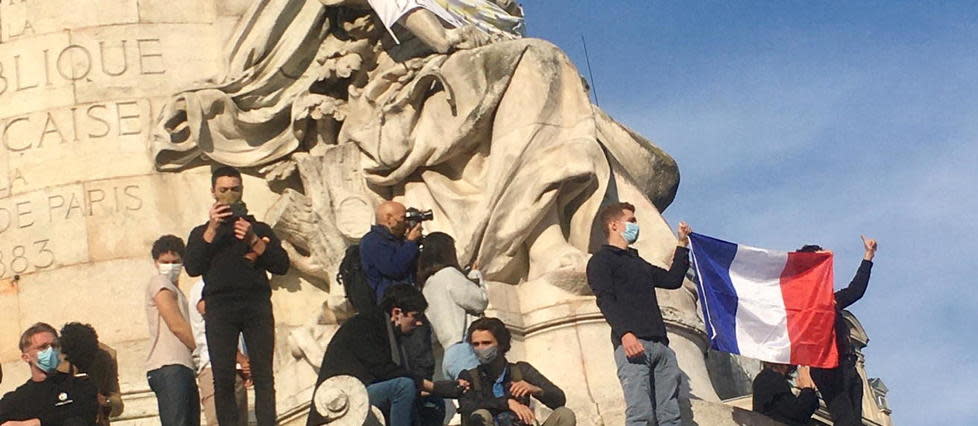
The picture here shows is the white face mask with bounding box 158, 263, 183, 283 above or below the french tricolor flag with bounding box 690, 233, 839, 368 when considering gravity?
above

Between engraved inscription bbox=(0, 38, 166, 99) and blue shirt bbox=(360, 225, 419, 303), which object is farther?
engraved inscription bbox=(0, 38, 166, 99)

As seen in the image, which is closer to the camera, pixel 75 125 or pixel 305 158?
pixel 305 158

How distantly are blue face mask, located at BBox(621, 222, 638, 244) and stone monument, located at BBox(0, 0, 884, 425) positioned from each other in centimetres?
157

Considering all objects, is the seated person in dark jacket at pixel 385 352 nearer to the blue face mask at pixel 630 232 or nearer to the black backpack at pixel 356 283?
the black backpack at pixel 356 283

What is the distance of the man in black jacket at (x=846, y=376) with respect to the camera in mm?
20672

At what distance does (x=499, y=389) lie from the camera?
18.6 m

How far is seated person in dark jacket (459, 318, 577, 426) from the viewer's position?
18.4 m

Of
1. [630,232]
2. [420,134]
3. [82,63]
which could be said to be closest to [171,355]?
[630,232]

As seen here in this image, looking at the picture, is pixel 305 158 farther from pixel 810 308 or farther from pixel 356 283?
pixel 810 308

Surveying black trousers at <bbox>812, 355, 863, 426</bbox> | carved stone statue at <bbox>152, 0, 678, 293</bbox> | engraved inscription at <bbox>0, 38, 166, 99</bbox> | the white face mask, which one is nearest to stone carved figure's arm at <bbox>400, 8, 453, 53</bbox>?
carved stone statue at <bbox>152, 0, 678, 293</bbox>

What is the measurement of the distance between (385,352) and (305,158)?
5.09 m

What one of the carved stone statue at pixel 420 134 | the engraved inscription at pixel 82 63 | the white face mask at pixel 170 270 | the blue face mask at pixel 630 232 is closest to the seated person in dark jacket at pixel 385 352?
the white face mask at pixel 170 270

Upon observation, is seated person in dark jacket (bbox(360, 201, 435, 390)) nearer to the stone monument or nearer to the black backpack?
the black backpack

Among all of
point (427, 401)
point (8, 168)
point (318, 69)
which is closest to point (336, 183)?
point (318, 69)
